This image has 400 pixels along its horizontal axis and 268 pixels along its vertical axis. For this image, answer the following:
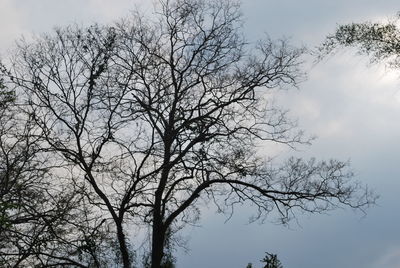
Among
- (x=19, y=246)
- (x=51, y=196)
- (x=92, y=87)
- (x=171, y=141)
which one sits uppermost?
(x=92, y=87)

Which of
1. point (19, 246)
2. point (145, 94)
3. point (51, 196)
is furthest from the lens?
point (145, 94)

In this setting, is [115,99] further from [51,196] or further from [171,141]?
[51,196]

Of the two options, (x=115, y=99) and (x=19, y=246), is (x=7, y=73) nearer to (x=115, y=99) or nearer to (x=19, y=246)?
(x=115, y=99)

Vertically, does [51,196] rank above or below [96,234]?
above

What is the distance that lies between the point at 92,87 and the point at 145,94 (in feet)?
6.02

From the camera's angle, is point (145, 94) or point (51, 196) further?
point (145, 94)

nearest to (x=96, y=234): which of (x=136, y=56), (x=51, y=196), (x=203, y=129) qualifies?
(x=51, y=196)

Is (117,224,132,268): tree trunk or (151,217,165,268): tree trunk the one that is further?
(117,224,132,268): tree trunk

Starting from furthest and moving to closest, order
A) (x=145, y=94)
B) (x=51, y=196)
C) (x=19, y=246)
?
(x=145, y=94) < (x=51, y=196) < (x=19, y=246)

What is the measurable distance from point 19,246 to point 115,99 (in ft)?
17.0

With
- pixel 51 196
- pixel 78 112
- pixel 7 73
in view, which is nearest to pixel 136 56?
pixel 78 112

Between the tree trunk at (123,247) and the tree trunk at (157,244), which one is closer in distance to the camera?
the tree trunk at (157,244)

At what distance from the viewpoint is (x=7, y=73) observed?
53.9 ft

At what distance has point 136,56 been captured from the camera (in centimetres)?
1767
